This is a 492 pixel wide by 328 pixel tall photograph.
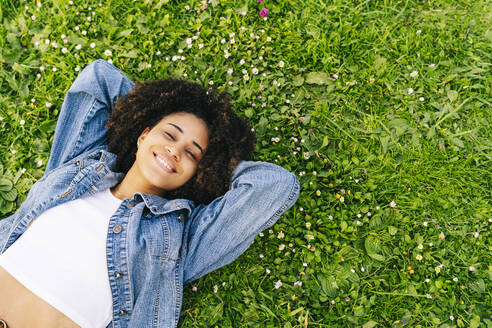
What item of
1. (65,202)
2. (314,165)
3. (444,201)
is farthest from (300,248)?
(65,202)

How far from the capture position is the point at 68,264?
2.31m

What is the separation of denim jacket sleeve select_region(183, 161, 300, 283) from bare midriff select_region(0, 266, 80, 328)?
852 millimetres

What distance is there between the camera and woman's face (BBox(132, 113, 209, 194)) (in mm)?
2512

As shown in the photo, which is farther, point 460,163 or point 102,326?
point 460,163

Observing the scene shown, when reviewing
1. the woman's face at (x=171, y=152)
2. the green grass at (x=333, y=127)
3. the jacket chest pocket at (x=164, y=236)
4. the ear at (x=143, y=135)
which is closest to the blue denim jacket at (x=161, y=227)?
the jacket chest pocket at (x=164, y=236)

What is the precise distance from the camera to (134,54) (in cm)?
335

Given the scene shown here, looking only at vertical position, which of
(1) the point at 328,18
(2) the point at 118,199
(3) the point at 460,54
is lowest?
(3) the point at 460,54

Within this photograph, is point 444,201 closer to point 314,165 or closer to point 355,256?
point 355,256

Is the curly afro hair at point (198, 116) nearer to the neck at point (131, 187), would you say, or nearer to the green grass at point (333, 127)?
the neck at point (131, 187)

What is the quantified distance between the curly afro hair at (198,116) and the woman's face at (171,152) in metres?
0.12

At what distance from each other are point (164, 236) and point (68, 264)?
2.10 ft

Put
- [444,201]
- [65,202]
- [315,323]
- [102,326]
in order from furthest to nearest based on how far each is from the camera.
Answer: [444,201] → [315,323] → [65,202] → [102,326]

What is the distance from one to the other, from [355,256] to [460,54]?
6.98 feet

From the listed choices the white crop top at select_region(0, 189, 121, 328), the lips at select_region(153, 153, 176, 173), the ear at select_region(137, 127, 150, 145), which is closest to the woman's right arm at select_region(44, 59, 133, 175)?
the ear at select_region(137, 127, 150, 145)
